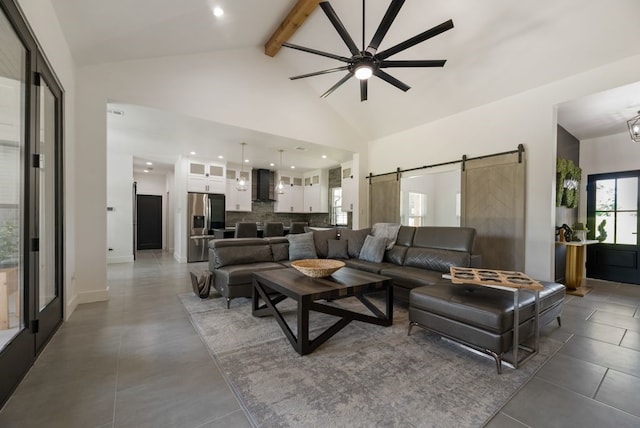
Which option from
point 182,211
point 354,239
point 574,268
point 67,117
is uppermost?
point 67,117

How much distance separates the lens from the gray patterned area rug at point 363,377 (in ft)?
5.08

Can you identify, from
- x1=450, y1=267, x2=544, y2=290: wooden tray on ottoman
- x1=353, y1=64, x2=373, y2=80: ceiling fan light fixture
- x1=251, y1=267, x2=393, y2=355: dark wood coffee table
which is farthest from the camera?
x1=353, y1=64, x2=373, y2=80: ceiling fan light fixture

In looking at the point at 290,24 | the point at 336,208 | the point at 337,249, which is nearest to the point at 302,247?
the point at 337,249

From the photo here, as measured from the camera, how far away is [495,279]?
217 centimetres

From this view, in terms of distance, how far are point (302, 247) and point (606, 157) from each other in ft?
19.4

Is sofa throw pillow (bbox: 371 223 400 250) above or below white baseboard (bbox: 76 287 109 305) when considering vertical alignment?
above

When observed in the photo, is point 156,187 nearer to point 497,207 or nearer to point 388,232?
point 388,232

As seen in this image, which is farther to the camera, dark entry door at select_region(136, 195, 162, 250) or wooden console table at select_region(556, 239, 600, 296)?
dark entry door at select_region(136, 195, 162, 250)

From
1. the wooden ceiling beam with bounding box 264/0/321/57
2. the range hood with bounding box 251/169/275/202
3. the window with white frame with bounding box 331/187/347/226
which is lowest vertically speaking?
the window with white frame with bounding box 331/187/347/226

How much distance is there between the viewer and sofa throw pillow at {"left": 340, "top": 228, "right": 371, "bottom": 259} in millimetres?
4629

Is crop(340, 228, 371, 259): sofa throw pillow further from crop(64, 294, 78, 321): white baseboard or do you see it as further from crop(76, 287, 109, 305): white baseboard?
crop(64, 294, 78, 321): white baseboard

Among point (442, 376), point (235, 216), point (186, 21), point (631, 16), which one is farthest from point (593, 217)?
point (235, 216)

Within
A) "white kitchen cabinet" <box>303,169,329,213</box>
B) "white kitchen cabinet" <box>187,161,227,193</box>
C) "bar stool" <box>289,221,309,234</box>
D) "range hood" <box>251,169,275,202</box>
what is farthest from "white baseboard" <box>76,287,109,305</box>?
"white kitchen cabinet" <box>303,169,329,213</box>

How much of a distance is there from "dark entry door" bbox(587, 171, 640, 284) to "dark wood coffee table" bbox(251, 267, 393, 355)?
5082mm
